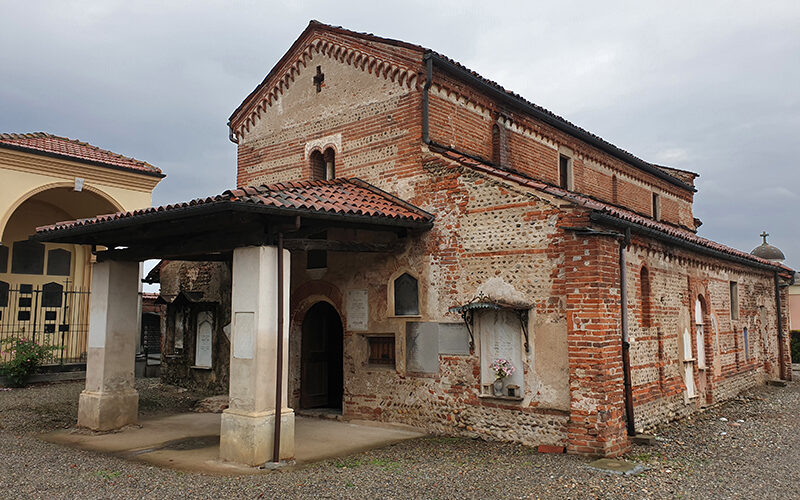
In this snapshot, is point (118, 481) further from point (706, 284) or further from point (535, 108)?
point (706, 284)

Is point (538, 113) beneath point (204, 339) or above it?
above

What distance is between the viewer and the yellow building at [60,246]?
53.0ft

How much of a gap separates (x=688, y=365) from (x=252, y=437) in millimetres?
8187

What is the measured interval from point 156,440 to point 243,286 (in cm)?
317

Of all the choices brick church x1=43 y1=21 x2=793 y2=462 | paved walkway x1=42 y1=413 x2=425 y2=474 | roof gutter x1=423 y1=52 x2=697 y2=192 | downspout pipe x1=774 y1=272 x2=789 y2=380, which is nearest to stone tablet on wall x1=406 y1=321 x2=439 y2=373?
brick church x1=43 y1=21 x2=793 y2=462

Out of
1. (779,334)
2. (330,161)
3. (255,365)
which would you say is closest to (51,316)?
(330,161)

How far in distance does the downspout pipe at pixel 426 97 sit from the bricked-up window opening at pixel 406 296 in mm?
2332

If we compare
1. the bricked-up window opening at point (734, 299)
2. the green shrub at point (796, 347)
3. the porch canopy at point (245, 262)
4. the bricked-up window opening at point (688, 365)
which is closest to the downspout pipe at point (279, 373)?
the porch canopy at point (245, 262)

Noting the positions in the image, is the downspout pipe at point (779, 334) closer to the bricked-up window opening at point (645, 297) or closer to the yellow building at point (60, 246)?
the bricked-up window opening at point (645, 297)

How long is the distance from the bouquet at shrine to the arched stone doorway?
4.19 metres

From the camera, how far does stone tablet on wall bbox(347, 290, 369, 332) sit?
1040 cm

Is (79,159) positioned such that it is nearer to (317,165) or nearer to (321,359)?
(317,165)

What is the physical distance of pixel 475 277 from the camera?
30.3 ft

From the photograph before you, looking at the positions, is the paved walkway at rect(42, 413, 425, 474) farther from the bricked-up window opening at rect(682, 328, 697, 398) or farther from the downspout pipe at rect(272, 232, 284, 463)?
the bricked-up window opening at rect(682, 328, 697, 398)
